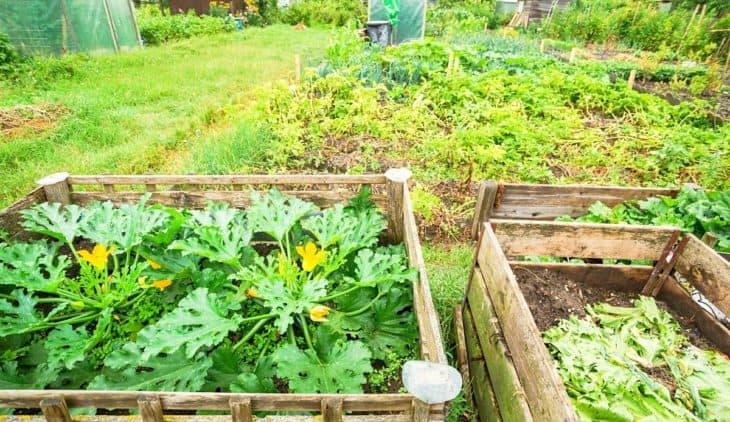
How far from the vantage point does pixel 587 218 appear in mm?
2932

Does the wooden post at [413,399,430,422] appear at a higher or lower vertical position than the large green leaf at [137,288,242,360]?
higher

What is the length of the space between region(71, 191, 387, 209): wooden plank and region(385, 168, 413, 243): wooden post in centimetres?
10

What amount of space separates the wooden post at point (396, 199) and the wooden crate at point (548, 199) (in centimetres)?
70

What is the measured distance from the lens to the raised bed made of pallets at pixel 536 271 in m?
1.70

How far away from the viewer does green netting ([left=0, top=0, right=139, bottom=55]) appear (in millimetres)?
7465

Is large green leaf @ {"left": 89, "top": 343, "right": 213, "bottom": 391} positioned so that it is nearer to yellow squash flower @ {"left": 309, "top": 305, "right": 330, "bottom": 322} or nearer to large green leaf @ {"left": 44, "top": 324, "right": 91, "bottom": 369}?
large green leaf @ {"left": 44, "top": 324, "right": 91, "bottom": 369}

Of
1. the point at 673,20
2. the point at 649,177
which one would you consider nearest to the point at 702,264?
the point at 649,177

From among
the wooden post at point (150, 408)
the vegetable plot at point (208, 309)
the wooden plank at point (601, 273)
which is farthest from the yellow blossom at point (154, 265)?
the wooden plank at point (601, 273)

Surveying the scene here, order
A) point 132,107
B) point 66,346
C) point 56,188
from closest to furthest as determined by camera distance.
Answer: point 66,346 < point 56,188 < point 132,107

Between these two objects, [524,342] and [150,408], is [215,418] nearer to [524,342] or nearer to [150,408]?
[150,408]

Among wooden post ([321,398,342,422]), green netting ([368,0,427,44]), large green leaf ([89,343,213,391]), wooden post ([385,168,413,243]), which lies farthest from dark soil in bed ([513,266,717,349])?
Answer: green netting ([368,0,427,44])

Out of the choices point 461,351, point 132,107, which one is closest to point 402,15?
point 132,107

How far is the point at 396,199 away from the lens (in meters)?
2.68

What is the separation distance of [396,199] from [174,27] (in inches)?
535
